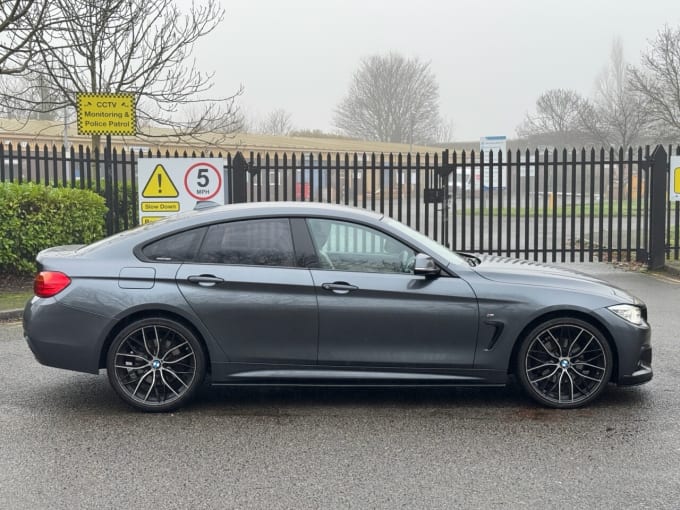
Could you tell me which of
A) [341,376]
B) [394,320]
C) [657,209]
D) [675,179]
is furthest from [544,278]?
[675,179]

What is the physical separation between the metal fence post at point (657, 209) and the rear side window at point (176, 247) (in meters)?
9.87

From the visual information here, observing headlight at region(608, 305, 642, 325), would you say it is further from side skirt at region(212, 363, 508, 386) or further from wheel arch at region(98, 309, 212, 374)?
wheel arch at region(98, 309, 212, 374)

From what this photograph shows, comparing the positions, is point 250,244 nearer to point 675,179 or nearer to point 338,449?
point 338,449

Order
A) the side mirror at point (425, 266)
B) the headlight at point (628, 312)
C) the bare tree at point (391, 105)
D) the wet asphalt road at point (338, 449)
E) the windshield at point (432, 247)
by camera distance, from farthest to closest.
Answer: the bare tree at point (391, 105)
the windshield at point (432, 247)
the headlight at point (628, 312)
the side mirror at point (425, 266)
the wet asphalt road at point (338, 449)

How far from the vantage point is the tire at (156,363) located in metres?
5.31

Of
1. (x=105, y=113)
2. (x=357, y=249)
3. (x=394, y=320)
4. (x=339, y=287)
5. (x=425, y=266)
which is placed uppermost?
(x=105, y=113)

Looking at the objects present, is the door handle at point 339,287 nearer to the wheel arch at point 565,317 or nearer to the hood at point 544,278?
A: the hood at point 544,278

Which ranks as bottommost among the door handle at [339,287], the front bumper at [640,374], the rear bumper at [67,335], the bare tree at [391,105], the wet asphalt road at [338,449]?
the wet asphalt road at [338,449]

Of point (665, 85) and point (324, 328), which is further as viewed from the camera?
point (665, 85)

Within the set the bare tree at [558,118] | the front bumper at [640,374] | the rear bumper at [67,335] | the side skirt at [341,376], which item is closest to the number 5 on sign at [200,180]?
the rear bumper at [67,335]

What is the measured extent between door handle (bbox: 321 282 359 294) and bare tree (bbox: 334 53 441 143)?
213ft

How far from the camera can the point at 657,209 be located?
13125 millimetres

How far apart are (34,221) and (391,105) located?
2445 inches

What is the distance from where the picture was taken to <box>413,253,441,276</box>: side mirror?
5296mm
